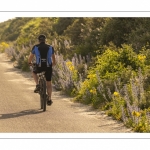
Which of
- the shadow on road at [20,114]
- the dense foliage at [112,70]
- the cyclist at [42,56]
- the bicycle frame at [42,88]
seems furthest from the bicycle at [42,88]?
the dense foliage at [112,70]

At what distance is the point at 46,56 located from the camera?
441 inches

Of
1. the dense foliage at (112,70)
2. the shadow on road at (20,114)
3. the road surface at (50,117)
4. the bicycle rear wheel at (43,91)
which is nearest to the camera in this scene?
the road surface at (50,117)

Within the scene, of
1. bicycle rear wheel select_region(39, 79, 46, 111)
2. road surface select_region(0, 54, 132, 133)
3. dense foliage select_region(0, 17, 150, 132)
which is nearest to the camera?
road surface select_region(0, 54, 132, 133)

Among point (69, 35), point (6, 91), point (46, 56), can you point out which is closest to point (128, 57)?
point (46, 56)

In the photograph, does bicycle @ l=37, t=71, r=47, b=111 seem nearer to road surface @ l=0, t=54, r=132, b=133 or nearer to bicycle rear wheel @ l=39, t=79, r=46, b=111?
bicycle rear wheel @ l=39, t=79, r=46, b=111

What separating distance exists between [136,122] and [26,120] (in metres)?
2.63

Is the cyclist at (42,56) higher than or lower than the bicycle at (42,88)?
higher

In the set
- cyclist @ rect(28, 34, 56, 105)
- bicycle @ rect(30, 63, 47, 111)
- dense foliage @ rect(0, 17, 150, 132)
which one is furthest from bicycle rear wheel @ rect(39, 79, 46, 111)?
dense foliage @ rect(0, 17, 150, 132)

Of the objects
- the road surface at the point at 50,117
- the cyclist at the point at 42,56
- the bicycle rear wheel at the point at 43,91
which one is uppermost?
the cyclist at the point at 42,56

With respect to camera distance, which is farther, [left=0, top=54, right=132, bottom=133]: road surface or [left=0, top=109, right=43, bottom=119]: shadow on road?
[left=0, top=109, right=43, bottom=119]: shadow on road

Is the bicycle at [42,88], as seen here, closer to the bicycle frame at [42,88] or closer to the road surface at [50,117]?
the bicycle frame at [42,88]

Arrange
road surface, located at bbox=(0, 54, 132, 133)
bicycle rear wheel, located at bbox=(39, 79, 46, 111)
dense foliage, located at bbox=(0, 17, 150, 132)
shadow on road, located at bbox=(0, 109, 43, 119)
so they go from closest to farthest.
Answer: road surface, located at bbox=(0, 54, 132, 133) < dense foliage, located at bbox=(0, 17, 150, 132) < shadow on road, located at bbox=(0, 109, 43, 119) < bicycle rear wheel, located at bbox=(39, 79, 46, 111)

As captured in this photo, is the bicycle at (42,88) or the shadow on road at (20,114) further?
the bicycle at (42,88)
